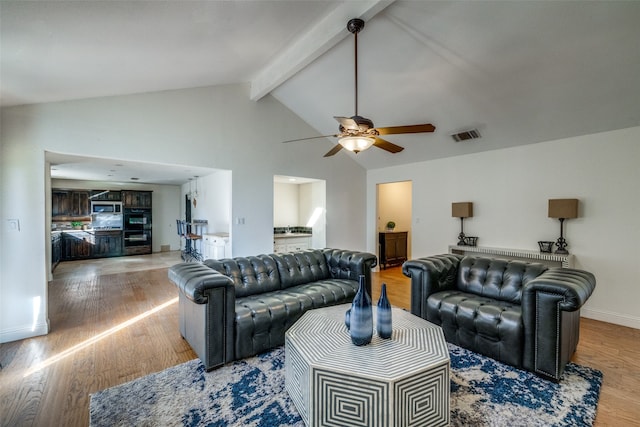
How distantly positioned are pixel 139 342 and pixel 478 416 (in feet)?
10.6

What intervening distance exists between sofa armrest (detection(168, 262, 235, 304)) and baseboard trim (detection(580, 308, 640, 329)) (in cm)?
475

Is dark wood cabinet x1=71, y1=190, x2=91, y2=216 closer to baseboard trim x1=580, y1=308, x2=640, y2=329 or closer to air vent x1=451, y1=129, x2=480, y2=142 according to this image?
air vent x1=451, y1=129, x2=480, y2=142

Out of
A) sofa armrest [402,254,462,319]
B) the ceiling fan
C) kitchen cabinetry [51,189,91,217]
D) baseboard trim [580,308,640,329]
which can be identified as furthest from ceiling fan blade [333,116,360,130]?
kitchen cabinetry [51,189,91,217]

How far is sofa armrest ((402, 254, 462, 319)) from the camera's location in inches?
122

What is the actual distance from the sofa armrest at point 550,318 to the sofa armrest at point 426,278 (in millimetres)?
885

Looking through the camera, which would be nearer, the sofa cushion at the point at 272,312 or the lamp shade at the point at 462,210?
the sofa cushion at the point at 272,312

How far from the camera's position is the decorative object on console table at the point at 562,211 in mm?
3754

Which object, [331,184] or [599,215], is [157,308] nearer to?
[331,184]

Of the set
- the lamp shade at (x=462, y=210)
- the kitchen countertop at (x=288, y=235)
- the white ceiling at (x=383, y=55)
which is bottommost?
the kitchen countertop at (x=288, y=235)

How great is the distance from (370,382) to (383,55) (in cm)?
361

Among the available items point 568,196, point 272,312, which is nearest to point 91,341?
point 272,312

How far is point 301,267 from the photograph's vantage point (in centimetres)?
360

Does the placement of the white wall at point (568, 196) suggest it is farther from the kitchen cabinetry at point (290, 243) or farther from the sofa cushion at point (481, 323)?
the kitchen cabinetry at point (290, 243)

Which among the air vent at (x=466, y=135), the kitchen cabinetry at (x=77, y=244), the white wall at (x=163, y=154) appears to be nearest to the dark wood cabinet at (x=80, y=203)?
the kitchen cabinetry at (x=77, y=244)
